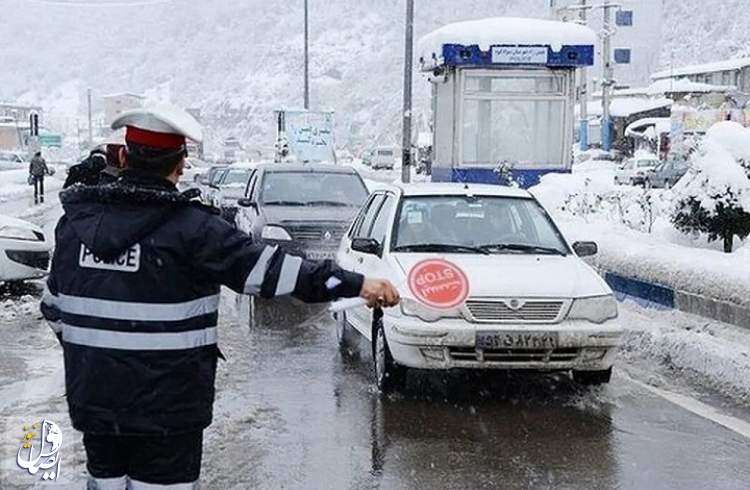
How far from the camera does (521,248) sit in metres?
8.34

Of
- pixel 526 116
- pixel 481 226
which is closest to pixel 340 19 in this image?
pixel 526 116

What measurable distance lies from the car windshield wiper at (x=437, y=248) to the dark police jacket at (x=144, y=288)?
16.1ft

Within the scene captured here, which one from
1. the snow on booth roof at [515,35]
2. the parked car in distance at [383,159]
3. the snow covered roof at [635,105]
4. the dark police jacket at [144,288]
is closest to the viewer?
the dark police jacket at [144,288]

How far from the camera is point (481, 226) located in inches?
340

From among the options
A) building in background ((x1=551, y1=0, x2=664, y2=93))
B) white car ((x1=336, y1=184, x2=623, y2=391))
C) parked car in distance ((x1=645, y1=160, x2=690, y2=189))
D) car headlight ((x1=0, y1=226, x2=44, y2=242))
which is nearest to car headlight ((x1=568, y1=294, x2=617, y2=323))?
white car ((x1=336, y1=184, x2=623, y2=391))

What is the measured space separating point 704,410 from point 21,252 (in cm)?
782

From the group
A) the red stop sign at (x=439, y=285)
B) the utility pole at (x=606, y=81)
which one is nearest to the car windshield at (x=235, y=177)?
the red stop sign at (x=439, y=285)

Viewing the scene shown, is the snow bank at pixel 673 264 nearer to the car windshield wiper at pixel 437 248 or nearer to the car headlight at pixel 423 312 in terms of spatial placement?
the car windshield wiper at pixel 437 248

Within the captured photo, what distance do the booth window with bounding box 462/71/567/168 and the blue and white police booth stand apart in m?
0.02

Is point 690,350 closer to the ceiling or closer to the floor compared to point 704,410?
closer to the ceiling

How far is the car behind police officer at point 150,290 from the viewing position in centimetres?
330

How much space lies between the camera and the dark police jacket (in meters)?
3.29

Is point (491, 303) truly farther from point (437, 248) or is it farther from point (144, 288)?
point (144, 288)

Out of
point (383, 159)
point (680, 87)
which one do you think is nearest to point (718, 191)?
point (680, 87)
